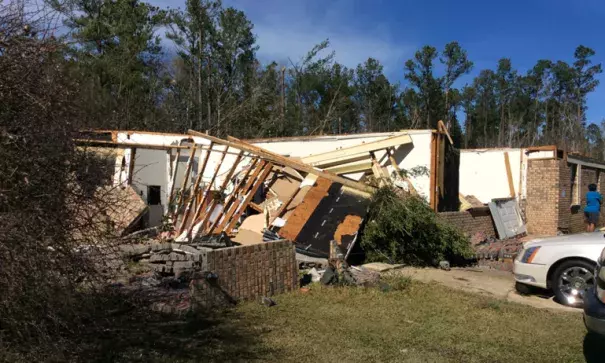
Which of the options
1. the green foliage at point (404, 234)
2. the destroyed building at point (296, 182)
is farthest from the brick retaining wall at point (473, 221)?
the green foliage at point (404, 234)

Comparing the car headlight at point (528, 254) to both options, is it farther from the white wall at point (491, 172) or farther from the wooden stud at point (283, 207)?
the white wall at point (491, 172)

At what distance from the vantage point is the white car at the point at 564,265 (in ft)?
24.3

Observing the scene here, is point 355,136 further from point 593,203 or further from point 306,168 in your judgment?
point 593,203

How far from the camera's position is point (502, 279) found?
32.1 ft

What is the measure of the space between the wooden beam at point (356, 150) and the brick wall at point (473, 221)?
2135mm

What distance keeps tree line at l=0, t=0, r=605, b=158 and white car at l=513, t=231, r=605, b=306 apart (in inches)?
473

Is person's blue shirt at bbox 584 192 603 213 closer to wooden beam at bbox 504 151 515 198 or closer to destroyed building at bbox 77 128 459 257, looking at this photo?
wooden beam at bbox 504 151 515 198

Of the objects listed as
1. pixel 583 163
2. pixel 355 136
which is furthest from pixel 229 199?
pixel 583 163

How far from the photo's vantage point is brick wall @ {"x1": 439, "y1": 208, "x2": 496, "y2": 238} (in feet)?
41.3

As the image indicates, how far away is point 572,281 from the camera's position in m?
7.56

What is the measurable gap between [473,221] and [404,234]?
4053mm

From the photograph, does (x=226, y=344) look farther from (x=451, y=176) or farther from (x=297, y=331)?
(x=451, y=176)

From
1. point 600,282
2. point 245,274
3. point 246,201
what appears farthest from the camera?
point 246,201

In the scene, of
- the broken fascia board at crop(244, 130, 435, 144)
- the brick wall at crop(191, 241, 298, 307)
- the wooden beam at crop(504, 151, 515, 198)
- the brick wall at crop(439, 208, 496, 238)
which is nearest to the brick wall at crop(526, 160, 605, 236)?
the wooden beam at crop(504, 151, 515, 198)
